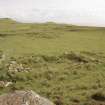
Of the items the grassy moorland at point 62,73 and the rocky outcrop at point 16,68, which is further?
the rocky outcrop at point 16,68

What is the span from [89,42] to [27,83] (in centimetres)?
2709

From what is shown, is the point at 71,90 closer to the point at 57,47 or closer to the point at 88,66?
the point at 88,66

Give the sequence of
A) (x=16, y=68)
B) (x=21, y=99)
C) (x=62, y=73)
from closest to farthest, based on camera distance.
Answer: (x=21, y=99) < (x=62, y=73) < (x=16, y=68)

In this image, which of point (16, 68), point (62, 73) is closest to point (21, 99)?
point (62, 73)

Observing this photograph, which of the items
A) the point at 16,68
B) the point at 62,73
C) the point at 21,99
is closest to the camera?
the point at 21,99

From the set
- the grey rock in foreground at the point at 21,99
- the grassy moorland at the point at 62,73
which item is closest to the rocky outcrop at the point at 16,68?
the grassy moorland at the point at 62,73

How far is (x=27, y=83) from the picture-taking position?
26734mm

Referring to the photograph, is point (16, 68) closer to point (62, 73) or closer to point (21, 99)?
point (62, 73)

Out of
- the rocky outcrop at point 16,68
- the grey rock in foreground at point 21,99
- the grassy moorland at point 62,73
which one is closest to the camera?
the grey rock in foreground at point 21,99

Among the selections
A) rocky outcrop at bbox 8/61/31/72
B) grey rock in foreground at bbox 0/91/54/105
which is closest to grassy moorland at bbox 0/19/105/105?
rocky outcrop at bbox 8/61/31/72

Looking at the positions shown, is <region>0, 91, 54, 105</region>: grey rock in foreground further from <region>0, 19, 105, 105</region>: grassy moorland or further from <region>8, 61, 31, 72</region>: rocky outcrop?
<region>8, 61, 31, 72</region>: rocky outcrop

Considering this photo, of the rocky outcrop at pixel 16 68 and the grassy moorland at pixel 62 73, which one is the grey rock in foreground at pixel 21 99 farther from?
the rocky outcrop at pixel 16 68

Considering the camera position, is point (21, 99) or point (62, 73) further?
point (62, 73)

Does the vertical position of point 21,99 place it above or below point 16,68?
above
